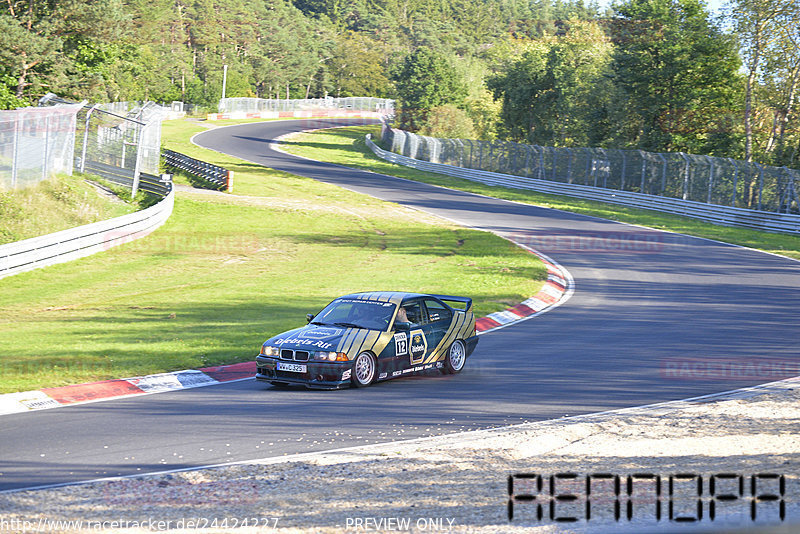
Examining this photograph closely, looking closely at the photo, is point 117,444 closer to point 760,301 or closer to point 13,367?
point 13,367

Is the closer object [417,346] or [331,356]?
[331,356]

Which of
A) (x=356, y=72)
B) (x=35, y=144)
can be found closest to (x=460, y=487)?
(x=35, y=144)

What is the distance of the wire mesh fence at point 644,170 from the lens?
35.7 m

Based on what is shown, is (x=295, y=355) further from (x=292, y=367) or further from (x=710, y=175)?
(x=710, y=175)

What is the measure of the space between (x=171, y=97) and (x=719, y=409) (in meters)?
116

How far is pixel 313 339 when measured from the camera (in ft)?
39.0

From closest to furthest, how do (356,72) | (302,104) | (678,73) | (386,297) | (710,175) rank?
(386,297) < (710,175) < (678,73) < (302,104) < (356,72)

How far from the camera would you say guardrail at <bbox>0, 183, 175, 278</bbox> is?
22000 mm

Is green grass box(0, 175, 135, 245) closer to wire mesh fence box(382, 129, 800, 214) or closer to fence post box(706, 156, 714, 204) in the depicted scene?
fence post box(706, 156, 714, 204)

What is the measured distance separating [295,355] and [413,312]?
2.27m

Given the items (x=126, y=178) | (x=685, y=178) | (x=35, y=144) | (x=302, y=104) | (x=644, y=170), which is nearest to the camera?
(x=35, y=144)

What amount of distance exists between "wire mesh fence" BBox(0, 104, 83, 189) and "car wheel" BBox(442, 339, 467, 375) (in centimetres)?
1750

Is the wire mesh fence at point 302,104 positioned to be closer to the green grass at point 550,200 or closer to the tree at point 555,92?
the green grass at point 550,200

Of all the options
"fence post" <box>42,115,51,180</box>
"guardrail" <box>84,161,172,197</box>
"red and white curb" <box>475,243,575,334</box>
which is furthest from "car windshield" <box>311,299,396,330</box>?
"guardrail" <box>84,161,172,197</box>
